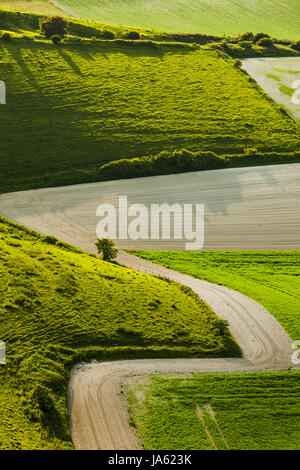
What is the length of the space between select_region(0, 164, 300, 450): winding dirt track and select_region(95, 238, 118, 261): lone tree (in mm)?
1627

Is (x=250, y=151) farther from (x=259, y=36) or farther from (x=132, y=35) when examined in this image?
(x=259, y=36)

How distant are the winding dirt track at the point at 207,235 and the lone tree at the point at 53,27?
51.3 metres

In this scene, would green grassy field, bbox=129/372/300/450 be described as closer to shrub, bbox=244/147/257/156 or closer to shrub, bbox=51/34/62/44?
shrub, bbox=244/147/257/156

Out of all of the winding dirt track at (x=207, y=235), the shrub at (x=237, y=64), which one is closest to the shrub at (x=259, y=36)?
the shrub at (x=237, y=64)

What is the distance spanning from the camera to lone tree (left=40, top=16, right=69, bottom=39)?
102 meters

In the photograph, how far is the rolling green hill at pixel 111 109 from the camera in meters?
73.9

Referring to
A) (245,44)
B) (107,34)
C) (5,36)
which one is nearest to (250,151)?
(107,34)

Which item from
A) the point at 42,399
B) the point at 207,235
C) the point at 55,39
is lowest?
the point at 42,399

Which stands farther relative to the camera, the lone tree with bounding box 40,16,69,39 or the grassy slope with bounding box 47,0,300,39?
the grassy slope with bounding box 47,0,300,39

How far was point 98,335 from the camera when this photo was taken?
40438 mm

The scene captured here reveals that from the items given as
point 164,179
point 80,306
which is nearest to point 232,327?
point 80,306

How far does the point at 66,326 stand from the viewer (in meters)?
40.4

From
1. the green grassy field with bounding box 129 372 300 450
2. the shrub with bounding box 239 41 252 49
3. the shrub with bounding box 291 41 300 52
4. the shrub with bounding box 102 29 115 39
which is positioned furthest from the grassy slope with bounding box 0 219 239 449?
the shrub with bounding box 291 41 300 52

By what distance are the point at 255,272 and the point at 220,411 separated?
74.8 feet
